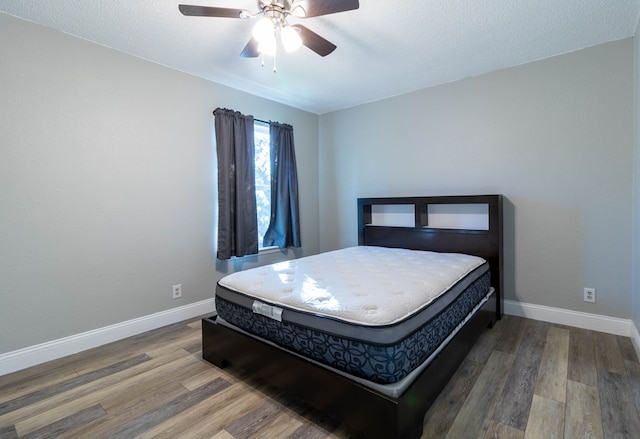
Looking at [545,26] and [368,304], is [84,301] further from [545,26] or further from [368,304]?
[545,26]

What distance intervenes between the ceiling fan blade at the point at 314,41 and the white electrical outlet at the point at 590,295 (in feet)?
9.33

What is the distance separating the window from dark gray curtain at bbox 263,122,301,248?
50 millimetres

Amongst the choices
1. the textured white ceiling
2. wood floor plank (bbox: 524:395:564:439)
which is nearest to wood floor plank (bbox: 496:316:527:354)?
wood floor plank (bbox: 524:395:564:439)

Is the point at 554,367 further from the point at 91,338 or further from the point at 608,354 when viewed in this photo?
the point at 91,338

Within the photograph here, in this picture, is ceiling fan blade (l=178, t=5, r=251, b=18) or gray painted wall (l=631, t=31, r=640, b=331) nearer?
ceiling fan blade (l=178, t=5, r=251, b=18)

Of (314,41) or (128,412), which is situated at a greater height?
(314,41)

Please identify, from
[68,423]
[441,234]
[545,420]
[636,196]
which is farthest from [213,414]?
[636,196]

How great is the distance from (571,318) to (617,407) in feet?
4.03

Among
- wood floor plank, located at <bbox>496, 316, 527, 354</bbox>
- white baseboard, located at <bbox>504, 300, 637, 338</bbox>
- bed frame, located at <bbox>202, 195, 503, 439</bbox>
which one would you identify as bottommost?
wood floor plank, located at <bbox>496, 316, 527, 354</bbox>

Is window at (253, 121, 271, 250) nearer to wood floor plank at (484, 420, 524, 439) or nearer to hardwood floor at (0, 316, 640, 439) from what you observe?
hardwood floor at (0, 316, 640, 439)

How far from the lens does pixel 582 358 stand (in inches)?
81.9

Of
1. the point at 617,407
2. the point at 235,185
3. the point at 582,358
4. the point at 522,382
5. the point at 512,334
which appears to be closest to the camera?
the point at 617,407

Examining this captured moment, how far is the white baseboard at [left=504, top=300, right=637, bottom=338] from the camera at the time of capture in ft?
7.97

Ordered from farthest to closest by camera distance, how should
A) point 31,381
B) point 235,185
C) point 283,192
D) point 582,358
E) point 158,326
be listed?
point 283,192 < point 235,185 < point 158,326 < point 582,358 < point 31,381
